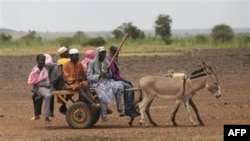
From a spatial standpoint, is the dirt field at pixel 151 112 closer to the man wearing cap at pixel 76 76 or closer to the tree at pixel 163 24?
the man wearing cap at pixel 76 76

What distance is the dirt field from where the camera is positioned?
1689cm

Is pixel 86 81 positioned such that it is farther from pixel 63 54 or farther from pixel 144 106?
pixel 144 106

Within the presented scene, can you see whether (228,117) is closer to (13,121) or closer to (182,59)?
(13,121)

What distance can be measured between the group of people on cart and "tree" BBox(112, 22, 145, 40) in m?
60.3

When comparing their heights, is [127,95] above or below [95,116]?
above

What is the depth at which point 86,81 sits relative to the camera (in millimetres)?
18641

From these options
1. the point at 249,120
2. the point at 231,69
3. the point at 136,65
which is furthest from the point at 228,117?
the point at 136,65

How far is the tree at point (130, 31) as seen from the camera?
265ft

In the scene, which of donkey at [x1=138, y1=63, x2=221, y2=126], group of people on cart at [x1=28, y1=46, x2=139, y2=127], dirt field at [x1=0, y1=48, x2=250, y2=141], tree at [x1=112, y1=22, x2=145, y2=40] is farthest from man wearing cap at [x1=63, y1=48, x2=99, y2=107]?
tree at [x1=112, y1=22, x2=145, y2=40]

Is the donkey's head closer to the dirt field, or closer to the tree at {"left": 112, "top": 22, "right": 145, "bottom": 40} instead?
the dirt field

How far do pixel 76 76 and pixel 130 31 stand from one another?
63.1 meters

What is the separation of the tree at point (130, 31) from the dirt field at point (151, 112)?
133ft

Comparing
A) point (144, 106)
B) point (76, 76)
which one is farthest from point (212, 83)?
point (76, 76)

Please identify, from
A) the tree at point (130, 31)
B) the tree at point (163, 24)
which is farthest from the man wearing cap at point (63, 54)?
the tree at point (163, 24)
